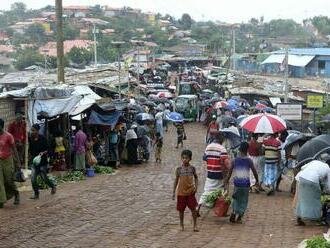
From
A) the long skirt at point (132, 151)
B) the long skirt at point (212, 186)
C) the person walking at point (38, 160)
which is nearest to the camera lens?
the long skirt at point (212, 186)

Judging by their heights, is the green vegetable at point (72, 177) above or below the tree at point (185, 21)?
below

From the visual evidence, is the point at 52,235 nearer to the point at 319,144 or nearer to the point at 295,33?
the point at 319,144

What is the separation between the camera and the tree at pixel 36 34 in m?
105

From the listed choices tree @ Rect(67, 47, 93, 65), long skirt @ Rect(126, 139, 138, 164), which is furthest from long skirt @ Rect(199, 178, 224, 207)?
tree @ Rect(67, 47, 93, 65)

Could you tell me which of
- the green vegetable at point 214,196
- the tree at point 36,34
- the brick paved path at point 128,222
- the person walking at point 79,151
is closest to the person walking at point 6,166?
the brick paved path at point 128,222

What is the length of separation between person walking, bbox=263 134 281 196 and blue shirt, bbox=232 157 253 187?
332 cm

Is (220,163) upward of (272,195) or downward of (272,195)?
upward

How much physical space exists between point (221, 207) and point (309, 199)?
1597 millimetres

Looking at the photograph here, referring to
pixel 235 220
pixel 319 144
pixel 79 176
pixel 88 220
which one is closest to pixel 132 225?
pixel 88 220

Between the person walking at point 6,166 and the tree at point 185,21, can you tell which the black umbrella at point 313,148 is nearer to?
the person walking at point 6,166

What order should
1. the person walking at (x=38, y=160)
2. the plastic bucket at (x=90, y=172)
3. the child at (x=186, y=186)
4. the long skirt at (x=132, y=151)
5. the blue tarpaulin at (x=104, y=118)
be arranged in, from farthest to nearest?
the long skirt at (x=132, y=151) < the blue tarpaulin at (x=104, y=118) < the plastic bucket at (x=90, y=172) < the person walking at (x=38, y=160) < the child at (x=186, y=186)

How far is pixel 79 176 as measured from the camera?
1538cm

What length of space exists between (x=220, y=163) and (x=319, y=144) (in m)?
2.43

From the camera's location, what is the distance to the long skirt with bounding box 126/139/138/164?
18.6 metres
